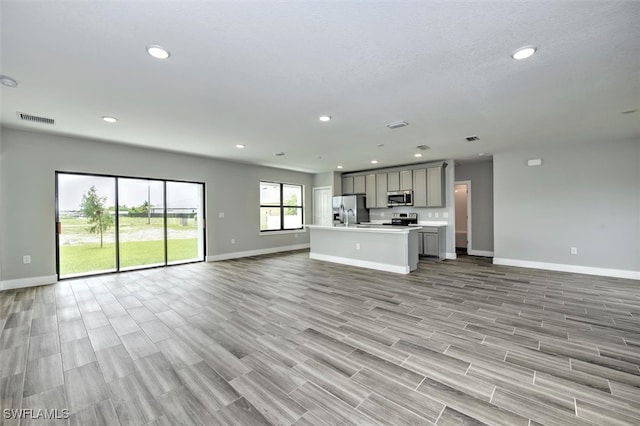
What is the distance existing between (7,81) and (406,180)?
7.61 metres

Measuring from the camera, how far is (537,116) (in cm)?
374

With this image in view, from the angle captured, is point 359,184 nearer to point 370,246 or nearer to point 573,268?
point 370,246

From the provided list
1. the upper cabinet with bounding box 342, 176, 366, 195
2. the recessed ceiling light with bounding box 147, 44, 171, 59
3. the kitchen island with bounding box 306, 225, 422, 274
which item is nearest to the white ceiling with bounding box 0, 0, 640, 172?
the recessed ceiling light with bounding box 147, 44, 171, 59

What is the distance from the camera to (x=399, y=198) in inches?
304

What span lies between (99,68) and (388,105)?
304cm

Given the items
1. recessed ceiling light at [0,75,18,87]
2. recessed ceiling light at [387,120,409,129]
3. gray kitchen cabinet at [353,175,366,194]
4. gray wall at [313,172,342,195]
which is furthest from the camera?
gray wall at [313,172,342,195]

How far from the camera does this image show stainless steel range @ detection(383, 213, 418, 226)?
305 inches

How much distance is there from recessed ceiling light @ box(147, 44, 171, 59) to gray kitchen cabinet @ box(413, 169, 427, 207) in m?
6.58

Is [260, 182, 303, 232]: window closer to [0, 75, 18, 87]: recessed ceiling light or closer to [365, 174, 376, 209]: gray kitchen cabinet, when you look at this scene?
[365, 174, 376, 209]: gray kitchen cabinet

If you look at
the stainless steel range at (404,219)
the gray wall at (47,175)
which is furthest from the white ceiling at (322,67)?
the stainless steel range at (404,219)

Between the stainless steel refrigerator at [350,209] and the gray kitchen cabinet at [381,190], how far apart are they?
0.57 m

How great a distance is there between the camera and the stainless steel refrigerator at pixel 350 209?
847cm

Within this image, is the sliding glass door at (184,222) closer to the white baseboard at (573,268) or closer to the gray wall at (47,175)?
the gray wall at (47,175)

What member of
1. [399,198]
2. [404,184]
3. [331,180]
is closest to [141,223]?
[331,180]
